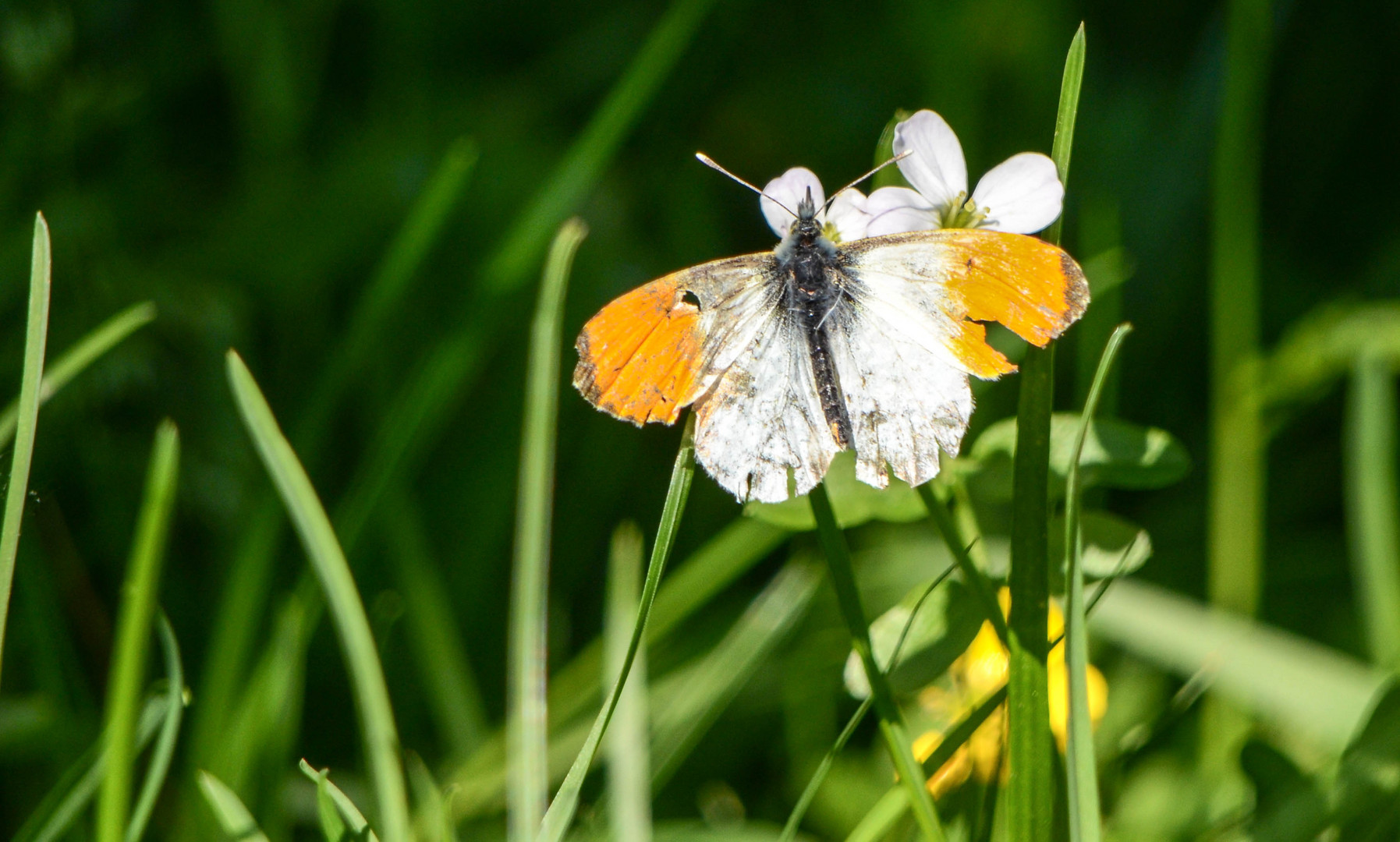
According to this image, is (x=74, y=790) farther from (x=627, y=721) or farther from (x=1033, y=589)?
(x=1033, y=589)

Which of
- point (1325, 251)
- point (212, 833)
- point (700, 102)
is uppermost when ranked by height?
point (700, 102)

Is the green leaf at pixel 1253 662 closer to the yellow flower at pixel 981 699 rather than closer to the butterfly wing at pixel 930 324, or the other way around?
the yellow flower at pixel 981 699

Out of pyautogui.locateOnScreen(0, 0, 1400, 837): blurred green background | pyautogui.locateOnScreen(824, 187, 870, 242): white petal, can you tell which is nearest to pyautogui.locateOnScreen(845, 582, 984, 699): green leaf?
pyautogui.locateOnScreen(824, 187, 870, 242): white petal

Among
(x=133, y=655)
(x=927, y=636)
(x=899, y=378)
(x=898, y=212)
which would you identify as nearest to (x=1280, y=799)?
(x=927, y=636)

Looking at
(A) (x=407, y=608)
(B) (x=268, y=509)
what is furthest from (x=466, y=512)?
(B) (x=268, y=509)

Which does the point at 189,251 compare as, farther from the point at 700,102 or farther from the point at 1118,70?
the point at 1118,70

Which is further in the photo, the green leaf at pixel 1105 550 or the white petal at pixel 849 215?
the white petal at pixel 849 215

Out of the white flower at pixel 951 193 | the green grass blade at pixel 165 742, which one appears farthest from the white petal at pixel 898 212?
the green grass blade at pixel 165 742

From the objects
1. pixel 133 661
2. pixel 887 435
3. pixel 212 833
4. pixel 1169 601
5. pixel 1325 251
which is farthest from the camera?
pixel 1325 251
